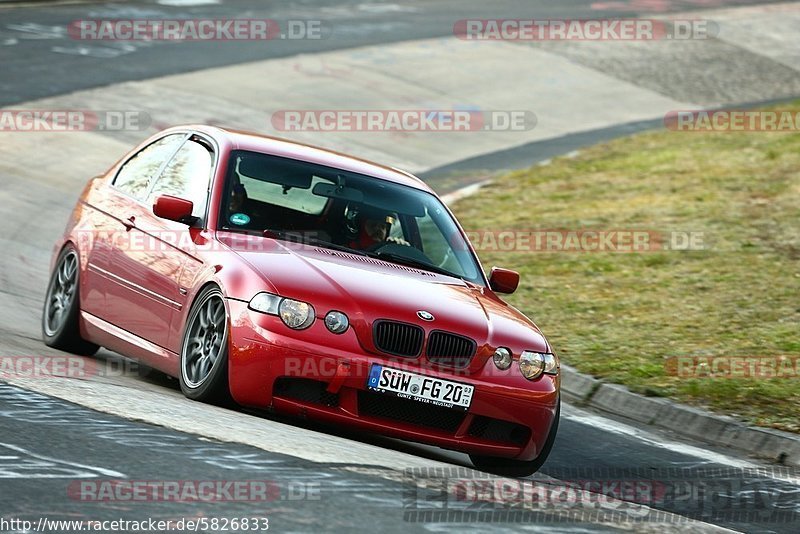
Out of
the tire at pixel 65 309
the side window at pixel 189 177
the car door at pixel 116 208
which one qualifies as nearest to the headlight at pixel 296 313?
the side window at pixel 189 177

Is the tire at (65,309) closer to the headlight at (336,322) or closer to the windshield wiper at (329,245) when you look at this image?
the windshield wiper at (329,245)

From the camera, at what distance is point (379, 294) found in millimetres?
7617

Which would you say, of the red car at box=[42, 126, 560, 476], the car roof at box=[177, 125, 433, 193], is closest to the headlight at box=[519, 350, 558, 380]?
the red car at box=[42, 126, 560, 476]

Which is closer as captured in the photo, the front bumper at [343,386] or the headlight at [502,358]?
the front bumper at [343,386]

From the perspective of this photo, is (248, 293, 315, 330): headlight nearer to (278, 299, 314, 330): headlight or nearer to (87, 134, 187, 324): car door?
(278, 299, 314, 330): headlight

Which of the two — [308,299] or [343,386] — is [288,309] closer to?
[308,299]

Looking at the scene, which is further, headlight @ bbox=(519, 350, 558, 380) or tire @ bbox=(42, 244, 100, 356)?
tire @ bbox=(42, 244, 100, 356)

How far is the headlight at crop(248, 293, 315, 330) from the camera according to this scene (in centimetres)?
740

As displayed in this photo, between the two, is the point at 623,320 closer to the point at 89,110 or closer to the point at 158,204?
the point at 158,204

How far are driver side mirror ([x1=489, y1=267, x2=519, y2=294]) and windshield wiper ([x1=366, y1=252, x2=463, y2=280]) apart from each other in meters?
0.44

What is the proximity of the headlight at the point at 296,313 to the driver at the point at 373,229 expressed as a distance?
1168 mm

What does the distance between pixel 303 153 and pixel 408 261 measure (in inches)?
41.9

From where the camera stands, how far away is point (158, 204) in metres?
8.32

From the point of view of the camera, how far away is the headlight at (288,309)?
740 cm
